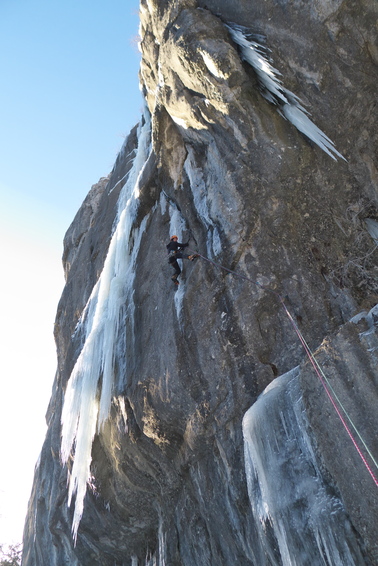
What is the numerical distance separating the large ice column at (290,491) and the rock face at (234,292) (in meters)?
0.02

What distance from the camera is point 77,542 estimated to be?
10367 mm

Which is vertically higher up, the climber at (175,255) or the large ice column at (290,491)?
the climber at (175,255)

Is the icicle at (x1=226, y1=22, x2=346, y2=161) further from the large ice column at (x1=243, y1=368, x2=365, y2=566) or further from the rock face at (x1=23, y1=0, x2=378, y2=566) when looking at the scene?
the large ice column at (x1=243, y1=368, x2=365, y2=566)

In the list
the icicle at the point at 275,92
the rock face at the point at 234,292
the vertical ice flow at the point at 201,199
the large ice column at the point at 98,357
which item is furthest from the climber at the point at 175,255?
the icicle at the point at 275,92

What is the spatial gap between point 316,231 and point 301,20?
3077mm

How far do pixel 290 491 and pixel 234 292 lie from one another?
2972mm

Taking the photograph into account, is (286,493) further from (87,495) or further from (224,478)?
(87,495)

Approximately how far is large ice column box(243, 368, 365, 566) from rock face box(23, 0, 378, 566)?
0.02 meters

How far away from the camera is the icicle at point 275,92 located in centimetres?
→ 738

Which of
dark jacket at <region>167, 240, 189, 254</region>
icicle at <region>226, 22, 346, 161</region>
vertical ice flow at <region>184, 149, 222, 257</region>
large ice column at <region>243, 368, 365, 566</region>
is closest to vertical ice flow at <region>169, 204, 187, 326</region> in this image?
dark jacket at <region>167, 240, 189, 254</region>

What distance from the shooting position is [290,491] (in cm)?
505

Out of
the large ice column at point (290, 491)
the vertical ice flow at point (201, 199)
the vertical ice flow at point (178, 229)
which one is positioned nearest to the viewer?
the large ice column at point (290, 491)

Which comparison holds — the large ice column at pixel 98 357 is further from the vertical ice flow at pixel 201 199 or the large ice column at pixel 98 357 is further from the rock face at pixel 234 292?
the vertical ice flow at pixel 201 199

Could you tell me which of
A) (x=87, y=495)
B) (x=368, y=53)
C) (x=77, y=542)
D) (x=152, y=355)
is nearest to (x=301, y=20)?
(x=368, y=53)
